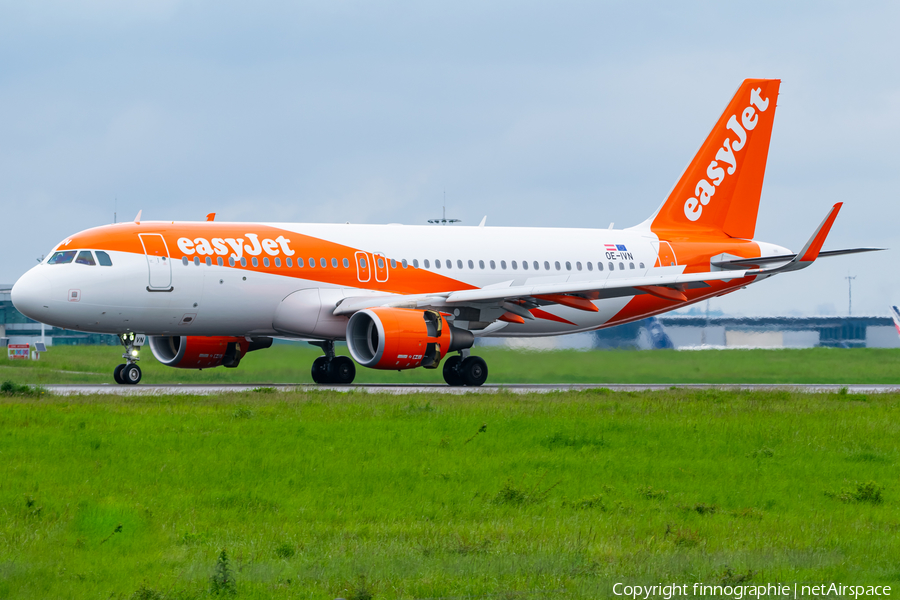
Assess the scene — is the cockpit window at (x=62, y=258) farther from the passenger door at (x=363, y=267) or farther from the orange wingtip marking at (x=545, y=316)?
the orange wingtip marking at (x=545, y=316)

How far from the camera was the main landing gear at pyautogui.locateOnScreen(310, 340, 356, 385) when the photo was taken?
92.6 feet

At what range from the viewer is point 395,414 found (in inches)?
695

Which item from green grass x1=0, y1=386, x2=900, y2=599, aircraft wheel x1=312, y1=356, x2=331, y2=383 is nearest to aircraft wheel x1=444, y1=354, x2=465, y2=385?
aircraft wheel x1=312, y1=356, x2=331, y2=383

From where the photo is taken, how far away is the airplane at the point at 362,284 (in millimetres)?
24109

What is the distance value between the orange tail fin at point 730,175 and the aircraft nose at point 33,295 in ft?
59.4

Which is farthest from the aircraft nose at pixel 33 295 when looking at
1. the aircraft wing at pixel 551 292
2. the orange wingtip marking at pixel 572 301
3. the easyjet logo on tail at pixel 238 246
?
the orange wingtip marking at pixel 572 301

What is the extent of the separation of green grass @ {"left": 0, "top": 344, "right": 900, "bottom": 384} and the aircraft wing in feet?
9.02

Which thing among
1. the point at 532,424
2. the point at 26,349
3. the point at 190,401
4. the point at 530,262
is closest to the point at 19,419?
the point at 190,401

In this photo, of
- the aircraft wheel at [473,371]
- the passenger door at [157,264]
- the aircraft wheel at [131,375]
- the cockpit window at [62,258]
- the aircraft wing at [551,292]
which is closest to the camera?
the cockpit window at [62,258]

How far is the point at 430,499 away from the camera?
36.2 feet

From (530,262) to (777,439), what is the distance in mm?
14978

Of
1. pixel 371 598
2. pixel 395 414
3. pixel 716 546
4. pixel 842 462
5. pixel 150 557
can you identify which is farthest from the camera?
pixel 395 414

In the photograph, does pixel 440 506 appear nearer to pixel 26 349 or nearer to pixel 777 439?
pixel 777 439

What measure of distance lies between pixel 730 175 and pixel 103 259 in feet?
Result: 64.4
